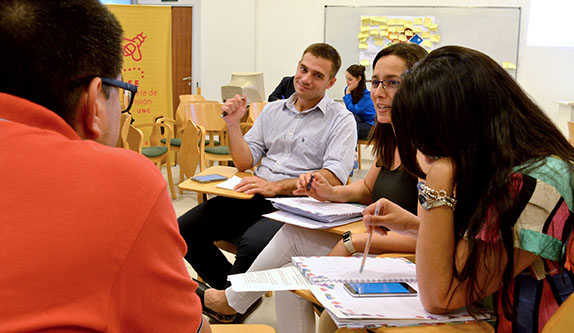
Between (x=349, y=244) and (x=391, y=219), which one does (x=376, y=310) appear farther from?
(x=349, y=244)

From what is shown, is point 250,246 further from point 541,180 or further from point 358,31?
point 358,31

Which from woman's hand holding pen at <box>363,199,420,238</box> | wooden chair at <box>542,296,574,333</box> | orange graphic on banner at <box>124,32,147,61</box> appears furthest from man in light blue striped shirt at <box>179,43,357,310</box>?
orange graphic on banner at <box>124,32,147,61</box>

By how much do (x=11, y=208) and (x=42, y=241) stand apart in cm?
6

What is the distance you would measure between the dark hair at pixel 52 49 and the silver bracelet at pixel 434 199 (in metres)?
0.75

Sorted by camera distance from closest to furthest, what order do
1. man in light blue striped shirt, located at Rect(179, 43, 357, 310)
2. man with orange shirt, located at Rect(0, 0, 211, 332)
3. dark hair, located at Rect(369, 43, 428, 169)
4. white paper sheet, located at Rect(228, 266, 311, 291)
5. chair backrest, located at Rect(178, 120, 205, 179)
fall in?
man with orange shirt, located at Rect(0, 0, 211, 332) < white paper sheet, located at Rect(228, 266, 311, 291) < dark hair, located at Rect(369, 43, 428, 169) < man in light blue striped shirt, located at Rect(179, 43, 357, 310) < chair backrest, located at Rect(178, 120, 205, 179)

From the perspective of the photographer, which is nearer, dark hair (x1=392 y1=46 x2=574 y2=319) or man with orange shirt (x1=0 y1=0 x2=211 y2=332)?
man with orange shirt (x1=0 y1=0 x2=211 y2=332)

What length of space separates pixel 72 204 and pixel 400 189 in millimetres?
1575

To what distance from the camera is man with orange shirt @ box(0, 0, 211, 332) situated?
2.01ft

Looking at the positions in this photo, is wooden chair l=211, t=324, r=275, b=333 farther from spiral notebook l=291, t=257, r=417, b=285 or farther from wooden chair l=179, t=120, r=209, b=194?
wooden chair l=179, t=120, r=209, b=194

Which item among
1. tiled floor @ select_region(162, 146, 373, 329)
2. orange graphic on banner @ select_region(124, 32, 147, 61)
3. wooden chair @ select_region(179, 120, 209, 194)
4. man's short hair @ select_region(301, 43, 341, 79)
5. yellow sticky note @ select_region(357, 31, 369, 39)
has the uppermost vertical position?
yellow sticky note @ select_region(357, 31, 369, 39)

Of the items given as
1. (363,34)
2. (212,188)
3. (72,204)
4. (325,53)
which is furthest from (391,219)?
(363,34)

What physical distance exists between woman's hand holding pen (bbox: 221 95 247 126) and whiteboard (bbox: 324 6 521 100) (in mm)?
5344

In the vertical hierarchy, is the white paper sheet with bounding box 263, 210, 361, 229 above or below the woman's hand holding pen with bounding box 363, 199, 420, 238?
below

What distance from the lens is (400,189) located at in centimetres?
203
